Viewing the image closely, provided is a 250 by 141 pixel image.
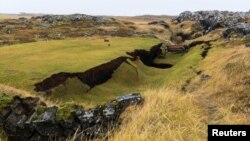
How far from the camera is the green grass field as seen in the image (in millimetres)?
25812

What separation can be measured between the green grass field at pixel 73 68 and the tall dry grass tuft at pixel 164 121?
1047cm

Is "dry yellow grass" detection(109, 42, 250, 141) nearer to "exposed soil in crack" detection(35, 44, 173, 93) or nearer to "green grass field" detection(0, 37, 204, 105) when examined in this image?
"green grass field" detection(0, 37, 204, 105)

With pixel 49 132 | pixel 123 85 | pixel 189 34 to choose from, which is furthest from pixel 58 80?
pixel 189 34

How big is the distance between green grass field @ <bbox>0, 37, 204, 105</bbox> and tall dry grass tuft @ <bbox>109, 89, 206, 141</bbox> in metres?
10.5

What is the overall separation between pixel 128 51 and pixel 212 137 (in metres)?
30.5

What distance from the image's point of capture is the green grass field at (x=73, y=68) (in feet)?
84.7

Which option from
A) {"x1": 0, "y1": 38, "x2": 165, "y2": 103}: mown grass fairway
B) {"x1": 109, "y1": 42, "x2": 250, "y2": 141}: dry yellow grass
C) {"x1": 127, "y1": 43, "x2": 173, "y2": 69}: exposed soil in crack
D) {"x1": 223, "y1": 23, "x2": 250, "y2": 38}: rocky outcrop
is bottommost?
{"x1": 127, "y1": 43, "x2": 173, "y2": 69}: exposed soil in crack

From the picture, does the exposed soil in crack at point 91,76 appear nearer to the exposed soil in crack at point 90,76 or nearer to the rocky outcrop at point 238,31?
the exposed soil in crack at point 90,76

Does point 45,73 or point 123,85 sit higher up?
point 45,73

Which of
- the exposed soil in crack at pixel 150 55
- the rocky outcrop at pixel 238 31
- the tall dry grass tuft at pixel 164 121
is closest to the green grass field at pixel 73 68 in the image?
the exposed soil in crack at pixel 150 55

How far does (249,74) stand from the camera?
76.3ft

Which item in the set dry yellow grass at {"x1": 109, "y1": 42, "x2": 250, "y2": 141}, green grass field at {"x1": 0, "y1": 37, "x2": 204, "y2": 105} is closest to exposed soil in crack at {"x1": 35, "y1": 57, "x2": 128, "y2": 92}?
green grass field at {"x1": 0, "y1": 37, "x2": 204, "y2": 105}

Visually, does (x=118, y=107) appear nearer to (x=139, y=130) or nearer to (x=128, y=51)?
(x=139, y=130)

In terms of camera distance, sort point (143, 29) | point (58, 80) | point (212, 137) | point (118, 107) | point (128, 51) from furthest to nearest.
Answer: point (143, 29) < point (128, 51) < point (58, 80) < point (118, 107) < point (212, 137)
